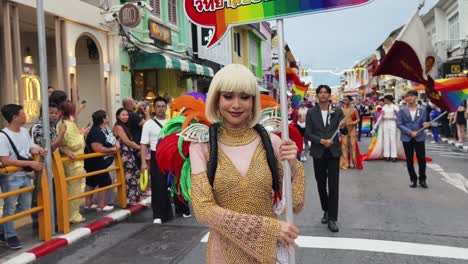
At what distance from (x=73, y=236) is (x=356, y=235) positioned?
3550 mm

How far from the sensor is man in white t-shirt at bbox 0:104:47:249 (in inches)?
205

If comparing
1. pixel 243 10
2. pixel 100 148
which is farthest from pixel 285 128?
pixel 100 148

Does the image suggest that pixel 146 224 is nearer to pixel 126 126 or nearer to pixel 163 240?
pixel 163 240

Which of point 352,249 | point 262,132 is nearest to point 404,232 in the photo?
point 352,249

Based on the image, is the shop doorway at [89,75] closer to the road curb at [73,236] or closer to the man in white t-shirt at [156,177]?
the road curb at [73,236]

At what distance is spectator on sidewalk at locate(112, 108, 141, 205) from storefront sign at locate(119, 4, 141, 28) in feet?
20.4

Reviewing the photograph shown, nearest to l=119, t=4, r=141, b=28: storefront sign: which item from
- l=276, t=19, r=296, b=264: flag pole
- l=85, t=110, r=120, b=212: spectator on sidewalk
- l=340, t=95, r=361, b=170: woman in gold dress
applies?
l=340, t=95, r=361, b=170: woman in gold dress

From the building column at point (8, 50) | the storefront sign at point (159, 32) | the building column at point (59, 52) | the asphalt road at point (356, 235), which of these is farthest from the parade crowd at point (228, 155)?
the storefront sign at point (159, 32)

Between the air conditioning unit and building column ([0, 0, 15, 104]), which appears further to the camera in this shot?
the air conditioning unit

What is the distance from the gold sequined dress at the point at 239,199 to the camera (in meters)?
2.11

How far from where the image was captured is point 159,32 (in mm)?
16719

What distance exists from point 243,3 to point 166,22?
1599 cm

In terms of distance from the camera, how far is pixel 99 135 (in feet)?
23.1

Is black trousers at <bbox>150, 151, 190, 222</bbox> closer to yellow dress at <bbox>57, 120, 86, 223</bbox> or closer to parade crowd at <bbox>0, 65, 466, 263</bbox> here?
parade crowd at <bbox>0, 65, 466, 263</bbox>
